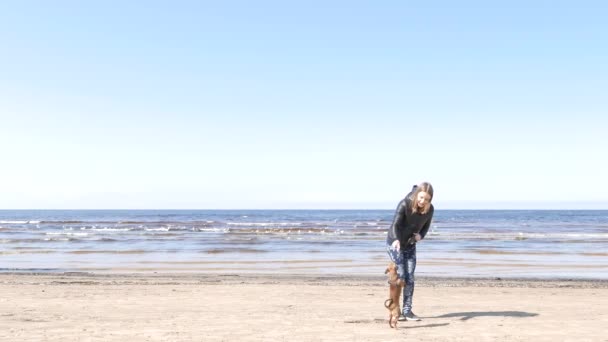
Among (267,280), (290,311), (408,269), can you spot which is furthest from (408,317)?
(267,280)

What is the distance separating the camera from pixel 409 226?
7492 millimetres

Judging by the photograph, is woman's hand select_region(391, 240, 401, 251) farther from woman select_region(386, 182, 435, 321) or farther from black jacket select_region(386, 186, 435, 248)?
black jacket select_region(386, 186, 435, 248)

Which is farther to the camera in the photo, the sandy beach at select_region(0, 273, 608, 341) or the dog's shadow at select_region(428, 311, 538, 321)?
the dog's shadow at select_region(428, 311, 538, 321)

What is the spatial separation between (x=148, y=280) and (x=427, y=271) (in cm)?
777

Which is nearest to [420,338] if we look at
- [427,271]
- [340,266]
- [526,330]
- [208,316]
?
[526,330]

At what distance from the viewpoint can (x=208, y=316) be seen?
8.29 meters

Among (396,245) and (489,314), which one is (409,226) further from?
(489,314)

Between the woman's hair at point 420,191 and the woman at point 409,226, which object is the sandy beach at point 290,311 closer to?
the woman at point 409,226

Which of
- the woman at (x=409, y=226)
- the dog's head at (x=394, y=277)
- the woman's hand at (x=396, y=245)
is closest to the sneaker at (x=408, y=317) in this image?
the woman at (x=409, y=226)

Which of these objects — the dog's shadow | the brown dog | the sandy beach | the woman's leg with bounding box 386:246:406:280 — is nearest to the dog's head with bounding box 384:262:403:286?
the brown dog

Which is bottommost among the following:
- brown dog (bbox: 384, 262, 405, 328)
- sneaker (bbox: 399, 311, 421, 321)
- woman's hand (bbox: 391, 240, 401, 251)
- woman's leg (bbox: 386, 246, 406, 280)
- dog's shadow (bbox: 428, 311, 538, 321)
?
dog's shadow (bbox: 428, 311, 538, 321)

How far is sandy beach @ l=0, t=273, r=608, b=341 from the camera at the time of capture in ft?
23.0

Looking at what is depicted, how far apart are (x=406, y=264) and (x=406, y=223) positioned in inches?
25.0

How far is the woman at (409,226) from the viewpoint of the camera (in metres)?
7.30
